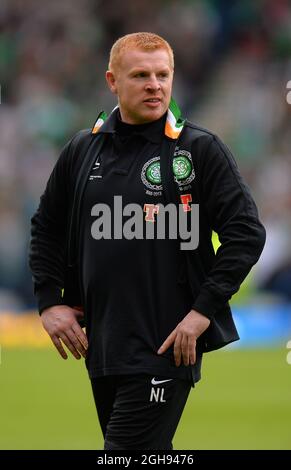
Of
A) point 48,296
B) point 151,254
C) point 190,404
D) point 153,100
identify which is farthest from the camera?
point 190,404

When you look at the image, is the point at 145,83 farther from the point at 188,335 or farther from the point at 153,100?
the point at 188,335

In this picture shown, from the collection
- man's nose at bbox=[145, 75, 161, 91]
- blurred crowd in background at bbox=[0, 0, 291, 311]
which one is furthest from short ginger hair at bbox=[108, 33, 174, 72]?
blurred crowd in background at bbox=[0, 0, 291, 311]

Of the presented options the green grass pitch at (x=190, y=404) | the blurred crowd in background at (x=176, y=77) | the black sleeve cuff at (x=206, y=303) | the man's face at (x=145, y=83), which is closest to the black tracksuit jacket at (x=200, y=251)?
the black sleeve cuff at (x=206, y=303)

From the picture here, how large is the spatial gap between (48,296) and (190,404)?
570 centimetres

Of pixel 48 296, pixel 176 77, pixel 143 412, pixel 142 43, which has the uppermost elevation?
pixel 176 77

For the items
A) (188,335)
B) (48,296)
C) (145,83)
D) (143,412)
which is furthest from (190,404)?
(145,83)

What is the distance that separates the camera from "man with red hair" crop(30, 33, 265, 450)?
4941mm

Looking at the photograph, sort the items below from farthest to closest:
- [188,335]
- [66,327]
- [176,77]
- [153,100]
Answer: [176,77], [66,327], [153,100], [188,335]

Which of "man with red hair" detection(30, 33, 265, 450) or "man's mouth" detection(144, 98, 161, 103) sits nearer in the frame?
"man with red hair" detection(30, 33, 265, 450)

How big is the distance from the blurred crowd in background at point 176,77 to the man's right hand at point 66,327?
10873 mm

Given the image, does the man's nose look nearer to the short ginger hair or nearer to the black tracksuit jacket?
the short ginger hair

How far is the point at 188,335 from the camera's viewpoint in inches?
192

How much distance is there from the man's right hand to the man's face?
911mm

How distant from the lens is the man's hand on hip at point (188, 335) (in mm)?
4883
